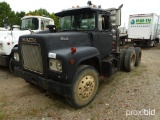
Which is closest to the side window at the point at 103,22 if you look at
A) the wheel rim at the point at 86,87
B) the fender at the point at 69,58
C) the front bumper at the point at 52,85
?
the fender at the point at 69,58

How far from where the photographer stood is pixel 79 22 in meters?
4.77

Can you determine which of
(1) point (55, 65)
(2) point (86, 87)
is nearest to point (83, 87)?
(2) point (86, 87)

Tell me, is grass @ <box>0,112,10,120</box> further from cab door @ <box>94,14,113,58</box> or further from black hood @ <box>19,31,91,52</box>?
cab door @ <box>94,14,113,58</box>

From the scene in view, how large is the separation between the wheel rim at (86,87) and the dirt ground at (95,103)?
1.04ft

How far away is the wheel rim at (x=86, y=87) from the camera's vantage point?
3.76m

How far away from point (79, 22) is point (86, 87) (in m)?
1.96

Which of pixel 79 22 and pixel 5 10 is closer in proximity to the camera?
pixel 79 22

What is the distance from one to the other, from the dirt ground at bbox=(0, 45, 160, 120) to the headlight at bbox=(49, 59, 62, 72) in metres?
1.06

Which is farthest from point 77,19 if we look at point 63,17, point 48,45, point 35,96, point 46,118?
point 46,118

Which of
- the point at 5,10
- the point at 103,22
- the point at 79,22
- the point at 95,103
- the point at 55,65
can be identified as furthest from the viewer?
the point at 5,10

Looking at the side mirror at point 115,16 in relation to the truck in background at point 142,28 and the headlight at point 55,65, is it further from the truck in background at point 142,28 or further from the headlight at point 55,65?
the truck in background at point 142,28

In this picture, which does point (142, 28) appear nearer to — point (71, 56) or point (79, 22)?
point (79, 22)

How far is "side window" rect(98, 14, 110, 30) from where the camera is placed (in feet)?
15.6

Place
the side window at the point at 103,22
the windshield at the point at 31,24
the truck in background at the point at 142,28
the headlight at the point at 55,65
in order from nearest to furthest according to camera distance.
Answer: the headlight at the point at 55,65
the side window at the point at 103,22
the windshield at the point at 31,24
the truck in background at the point at 142,28
